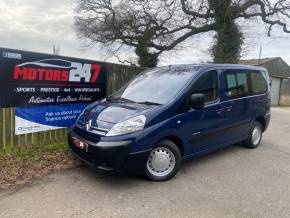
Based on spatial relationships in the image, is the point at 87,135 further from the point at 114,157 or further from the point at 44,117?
the point at 44,117

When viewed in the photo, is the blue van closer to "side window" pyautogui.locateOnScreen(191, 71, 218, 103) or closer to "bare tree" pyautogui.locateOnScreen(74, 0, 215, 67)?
"side window" pyautogui.locateOnScreen(191, 71, 218, 103)

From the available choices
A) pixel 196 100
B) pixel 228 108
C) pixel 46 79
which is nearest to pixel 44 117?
pixel 46 79

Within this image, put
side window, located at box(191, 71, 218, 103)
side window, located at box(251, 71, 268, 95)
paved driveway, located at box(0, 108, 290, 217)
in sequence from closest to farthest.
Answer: paved driveway, located at box(0, 108, 290, 217) < side window, located at box(191, 71, 218, 103) < side window, located at box(251, 71, 268, 95)

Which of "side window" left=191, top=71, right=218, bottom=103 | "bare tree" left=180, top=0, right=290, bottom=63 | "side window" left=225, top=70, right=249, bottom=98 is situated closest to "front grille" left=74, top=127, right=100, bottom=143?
"side window" left=191, top=71, right=218, bottom=103

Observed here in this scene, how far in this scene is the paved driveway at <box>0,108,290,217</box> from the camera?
3.55 m

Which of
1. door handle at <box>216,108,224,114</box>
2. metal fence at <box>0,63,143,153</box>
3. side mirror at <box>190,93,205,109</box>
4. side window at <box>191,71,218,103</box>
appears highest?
side window at <box>191,71,218,103</box>

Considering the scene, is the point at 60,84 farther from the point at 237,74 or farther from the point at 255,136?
the point at 255,136

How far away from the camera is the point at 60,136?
21.5 feet

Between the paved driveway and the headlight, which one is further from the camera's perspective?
the headlight

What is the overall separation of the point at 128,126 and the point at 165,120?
2.01 ft

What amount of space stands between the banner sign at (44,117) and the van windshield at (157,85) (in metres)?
1.61

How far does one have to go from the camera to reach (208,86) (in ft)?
17.0

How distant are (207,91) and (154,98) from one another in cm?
104

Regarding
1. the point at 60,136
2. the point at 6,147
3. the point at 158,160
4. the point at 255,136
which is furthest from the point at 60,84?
the point at 255,136
